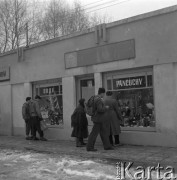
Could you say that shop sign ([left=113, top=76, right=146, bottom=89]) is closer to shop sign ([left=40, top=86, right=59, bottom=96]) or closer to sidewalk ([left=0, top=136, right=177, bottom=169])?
sidewalk ([left=0, top=136, right=177, bottom=169])

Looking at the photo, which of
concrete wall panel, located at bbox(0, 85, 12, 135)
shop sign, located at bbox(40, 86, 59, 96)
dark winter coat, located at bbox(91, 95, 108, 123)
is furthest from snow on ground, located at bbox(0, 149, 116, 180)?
concrete wall panel, located at bbox(0, 85, 12, 135)

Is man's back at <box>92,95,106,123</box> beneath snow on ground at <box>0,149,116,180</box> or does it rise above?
above

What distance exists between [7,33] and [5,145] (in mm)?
19621

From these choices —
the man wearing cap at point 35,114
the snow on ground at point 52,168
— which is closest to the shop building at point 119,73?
the man wearing cap at point 35,114

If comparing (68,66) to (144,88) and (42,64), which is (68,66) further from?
(144,88)

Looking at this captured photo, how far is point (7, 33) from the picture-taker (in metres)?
28.9

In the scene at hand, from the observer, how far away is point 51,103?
13023mm

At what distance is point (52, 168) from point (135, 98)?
4.37 m

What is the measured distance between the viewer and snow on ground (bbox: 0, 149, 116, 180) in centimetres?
618

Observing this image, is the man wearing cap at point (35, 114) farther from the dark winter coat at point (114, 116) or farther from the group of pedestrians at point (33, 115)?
the dark winter coat at point (114, 116)

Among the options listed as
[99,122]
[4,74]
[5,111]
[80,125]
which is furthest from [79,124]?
[4,74]

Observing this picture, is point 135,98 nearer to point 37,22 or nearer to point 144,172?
point 144,172

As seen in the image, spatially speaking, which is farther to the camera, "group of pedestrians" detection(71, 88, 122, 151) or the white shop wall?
the white shop wall

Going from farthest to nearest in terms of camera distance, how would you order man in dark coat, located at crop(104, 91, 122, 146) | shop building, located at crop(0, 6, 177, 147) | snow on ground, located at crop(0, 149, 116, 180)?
1. man in dark coat, located at crop(104, 91, 122, 146)
2. shop building, located at crop(0, 6, 177, 147)
3. snow on ground, located at crop(0, 149, 116, 180)
